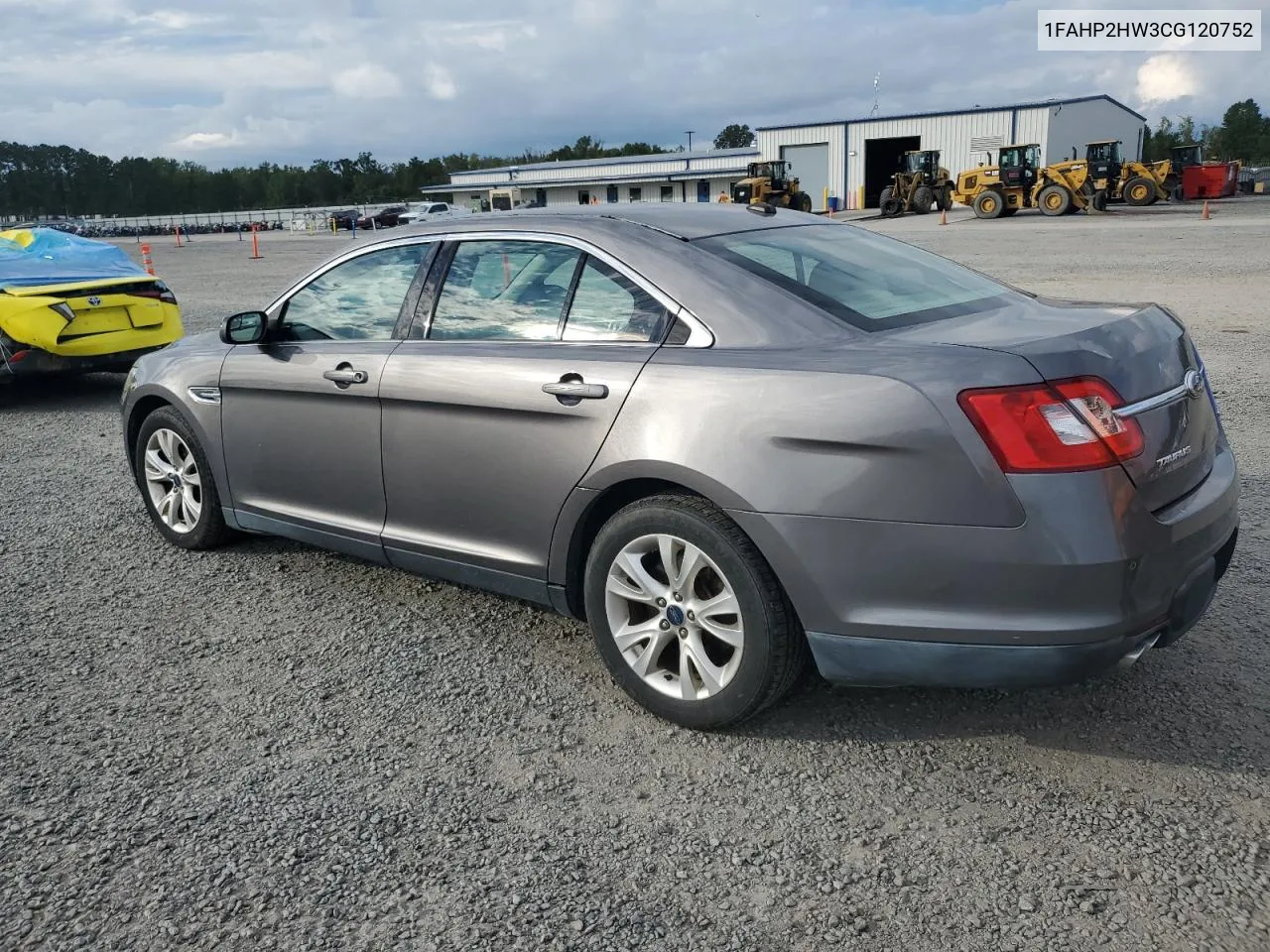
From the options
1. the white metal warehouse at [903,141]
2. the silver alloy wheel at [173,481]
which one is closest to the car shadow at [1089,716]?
the silver alloy wheel at [173,481]

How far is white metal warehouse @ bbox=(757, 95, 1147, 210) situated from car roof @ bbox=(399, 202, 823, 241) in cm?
5399

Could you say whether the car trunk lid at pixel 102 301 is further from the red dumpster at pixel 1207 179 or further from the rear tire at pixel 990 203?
the red dumpster at pixel 1207 179

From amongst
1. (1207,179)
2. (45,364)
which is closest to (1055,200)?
(1207,179)

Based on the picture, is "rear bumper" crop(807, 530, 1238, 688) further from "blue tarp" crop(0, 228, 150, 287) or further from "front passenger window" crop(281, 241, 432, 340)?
"blue tarp" crop(0, 228, 150, 287)

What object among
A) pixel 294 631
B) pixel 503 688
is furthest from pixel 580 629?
pixel 294 631

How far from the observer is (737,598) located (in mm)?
3066

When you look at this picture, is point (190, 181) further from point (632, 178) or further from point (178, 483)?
point (178, 483)

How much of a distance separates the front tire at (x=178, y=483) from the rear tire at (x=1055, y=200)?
117 feet

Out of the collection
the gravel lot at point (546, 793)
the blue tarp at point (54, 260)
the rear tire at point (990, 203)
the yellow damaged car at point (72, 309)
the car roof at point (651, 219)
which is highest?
the car roof at point (651, 219)

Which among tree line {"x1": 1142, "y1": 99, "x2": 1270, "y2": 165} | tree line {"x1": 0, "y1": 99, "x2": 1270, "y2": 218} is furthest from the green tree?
tree line {"x1": 1142, "y1": 99, "x2": 1270, "y2": 165}

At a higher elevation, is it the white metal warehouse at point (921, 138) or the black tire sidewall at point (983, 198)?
the white metal warehouse at point (921, 138)

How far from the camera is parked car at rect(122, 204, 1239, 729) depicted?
2.69 m

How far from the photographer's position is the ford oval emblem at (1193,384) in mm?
3059

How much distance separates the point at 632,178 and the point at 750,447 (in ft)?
252
